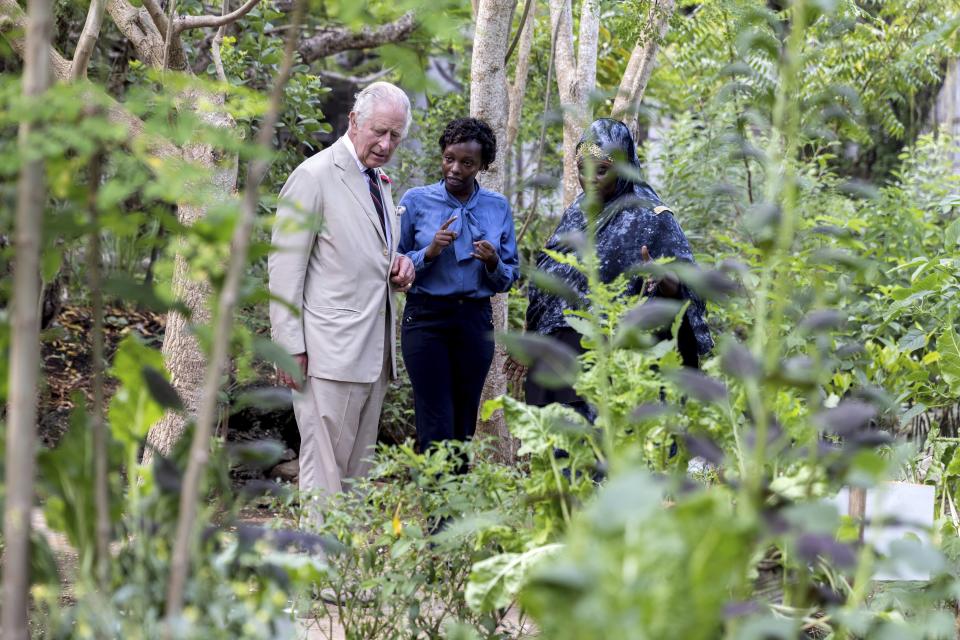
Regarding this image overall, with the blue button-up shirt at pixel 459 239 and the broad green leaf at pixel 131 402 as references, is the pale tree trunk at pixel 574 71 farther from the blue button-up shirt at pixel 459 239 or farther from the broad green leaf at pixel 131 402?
the broad green leaf at pixel 131 402

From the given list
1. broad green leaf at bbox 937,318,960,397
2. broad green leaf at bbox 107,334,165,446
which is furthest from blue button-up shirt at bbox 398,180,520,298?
broad green leaf at bbox 107,334,165,446

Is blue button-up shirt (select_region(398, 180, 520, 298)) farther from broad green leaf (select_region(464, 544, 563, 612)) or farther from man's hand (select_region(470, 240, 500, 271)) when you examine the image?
broad green leaf (select_region(464, 544, 563, 612))

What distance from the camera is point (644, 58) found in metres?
6.05

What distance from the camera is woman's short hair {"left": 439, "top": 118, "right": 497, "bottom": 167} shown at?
476cm

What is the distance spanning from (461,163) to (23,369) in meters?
3.28

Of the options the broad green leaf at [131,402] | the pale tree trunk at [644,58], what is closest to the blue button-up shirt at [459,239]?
the pale tree trunk at [644,58]

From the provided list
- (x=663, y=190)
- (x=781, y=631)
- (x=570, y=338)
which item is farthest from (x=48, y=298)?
(x=781, y=631)

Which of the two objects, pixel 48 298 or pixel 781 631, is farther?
pixel 48 298

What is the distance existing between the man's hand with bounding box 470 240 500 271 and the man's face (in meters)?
0.51

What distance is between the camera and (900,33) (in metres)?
8.34

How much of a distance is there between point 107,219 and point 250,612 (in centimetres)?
65

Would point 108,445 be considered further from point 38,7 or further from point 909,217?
point 909,217

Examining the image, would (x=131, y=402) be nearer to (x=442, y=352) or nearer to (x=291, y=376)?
(x=291, y=376)

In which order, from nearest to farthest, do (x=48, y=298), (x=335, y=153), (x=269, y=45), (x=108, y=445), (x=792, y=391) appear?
(x=108, y=445) → (x=792, y=391) → (x=335, y=153) → (x=269, y=45) → (x=48, y=298)
